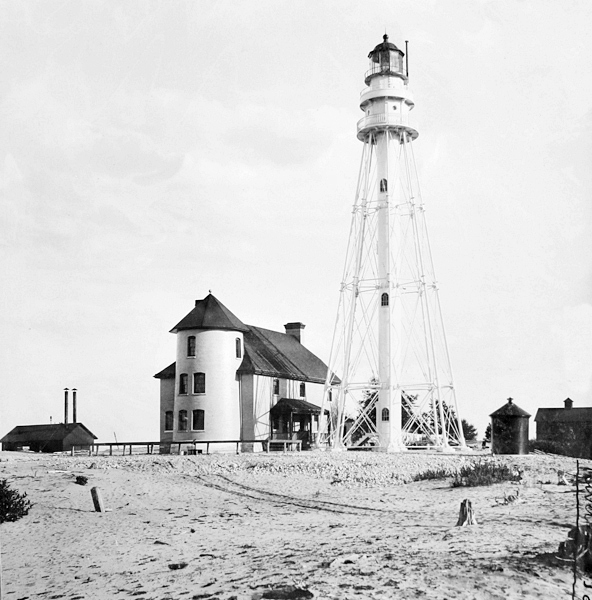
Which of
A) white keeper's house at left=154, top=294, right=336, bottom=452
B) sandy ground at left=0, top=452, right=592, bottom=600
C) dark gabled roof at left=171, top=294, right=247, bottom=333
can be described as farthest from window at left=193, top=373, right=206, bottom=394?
sandy ground at left=0, top=452, right=592, bottom=600

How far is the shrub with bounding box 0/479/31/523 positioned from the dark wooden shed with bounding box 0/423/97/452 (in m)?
40.2

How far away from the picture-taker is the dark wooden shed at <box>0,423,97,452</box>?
59469 millimetres

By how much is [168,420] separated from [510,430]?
22109 millimetres

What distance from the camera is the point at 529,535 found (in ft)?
40.8

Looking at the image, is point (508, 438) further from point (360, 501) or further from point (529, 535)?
point (529, 535)

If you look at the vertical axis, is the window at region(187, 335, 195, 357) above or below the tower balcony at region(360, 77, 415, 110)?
below

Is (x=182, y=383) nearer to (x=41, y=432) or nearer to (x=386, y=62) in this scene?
(x=386, y=62)

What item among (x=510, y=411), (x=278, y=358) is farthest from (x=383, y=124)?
(x=278, y=358)

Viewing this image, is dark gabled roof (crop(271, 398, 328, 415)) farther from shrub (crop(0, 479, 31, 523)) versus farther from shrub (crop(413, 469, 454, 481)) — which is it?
shrub (crop(0, 479, 31, 523))

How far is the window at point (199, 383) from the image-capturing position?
4506 centimetres

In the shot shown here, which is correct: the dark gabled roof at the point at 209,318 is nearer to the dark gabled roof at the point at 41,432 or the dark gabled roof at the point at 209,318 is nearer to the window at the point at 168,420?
the window at the point at 168,420

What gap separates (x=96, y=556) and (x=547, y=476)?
1353 centimetres

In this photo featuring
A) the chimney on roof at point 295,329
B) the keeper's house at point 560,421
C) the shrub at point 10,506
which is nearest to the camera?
the shrub at point 10,506

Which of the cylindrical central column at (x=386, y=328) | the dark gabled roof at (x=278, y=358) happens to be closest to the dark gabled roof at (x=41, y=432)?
the dark gabled roof at (x=278, y=358)
